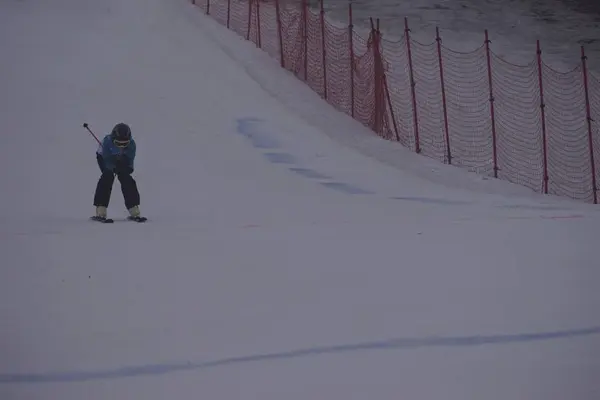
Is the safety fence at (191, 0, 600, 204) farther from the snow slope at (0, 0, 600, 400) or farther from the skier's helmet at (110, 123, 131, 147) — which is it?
the skier's helmet at (110, 123, 131, 147)

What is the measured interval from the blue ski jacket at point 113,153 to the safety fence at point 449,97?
22.1 feet

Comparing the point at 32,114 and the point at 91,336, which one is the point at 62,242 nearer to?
the point at 91,336

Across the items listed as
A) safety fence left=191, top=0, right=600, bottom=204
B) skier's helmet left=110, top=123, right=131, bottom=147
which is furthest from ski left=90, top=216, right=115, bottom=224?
safety fence left=191, top=0, right=600, bottom=204

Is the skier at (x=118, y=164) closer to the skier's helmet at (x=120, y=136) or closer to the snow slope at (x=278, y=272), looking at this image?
the skier's helmet at (x=120, y=136)

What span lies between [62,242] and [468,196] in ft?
19.7

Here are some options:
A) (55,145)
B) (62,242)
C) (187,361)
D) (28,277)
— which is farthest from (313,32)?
(187,361)

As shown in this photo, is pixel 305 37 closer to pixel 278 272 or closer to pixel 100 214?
pixel 100 214

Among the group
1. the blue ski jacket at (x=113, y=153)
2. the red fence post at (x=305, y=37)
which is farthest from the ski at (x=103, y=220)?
the red fence post at (x=305, y=37)

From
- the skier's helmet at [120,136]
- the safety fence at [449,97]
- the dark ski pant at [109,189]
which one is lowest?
the safety fence at [449,97]

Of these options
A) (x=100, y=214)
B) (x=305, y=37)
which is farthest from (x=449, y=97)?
(x=100, y=214)

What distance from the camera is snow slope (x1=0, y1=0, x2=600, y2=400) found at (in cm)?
493

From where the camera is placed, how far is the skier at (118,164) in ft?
30.2

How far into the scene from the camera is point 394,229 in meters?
9.12

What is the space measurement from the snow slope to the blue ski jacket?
64cm
